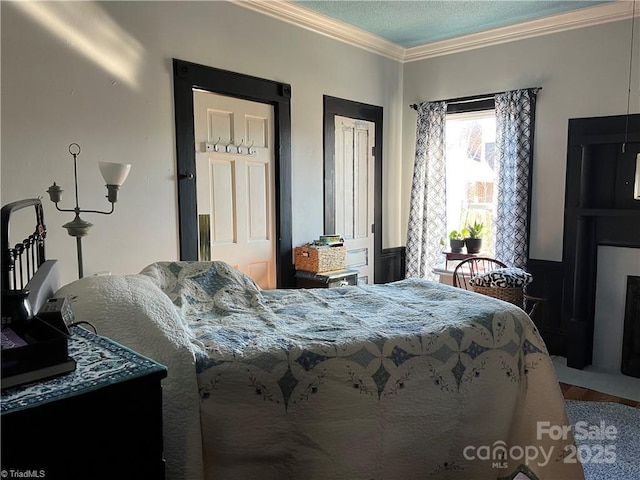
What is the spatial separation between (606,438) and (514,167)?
2.31 m

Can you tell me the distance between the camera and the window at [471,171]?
15.0 feet

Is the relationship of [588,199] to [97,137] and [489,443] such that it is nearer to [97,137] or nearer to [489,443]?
[489,443]

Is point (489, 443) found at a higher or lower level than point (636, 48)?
lower

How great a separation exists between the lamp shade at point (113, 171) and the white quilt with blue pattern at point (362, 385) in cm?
48

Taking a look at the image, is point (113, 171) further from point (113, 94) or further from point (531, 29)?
point (531, 29)

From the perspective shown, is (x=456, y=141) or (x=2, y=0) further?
(x=456, y=141)

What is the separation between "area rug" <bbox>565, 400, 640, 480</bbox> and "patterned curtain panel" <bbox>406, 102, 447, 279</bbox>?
194 centimetres

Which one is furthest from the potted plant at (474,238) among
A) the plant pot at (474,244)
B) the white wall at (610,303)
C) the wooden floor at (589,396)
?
the wooden floor at (589,396)

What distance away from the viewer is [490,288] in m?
3.88

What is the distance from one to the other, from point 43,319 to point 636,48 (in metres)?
4.34

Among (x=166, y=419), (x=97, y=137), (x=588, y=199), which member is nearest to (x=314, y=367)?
(x=166, y=419)

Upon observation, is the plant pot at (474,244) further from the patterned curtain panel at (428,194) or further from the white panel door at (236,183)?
the white panel door at (236,183)

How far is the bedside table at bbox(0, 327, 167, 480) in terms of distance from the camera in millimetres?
831

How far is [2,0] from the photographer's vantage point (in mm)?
2334
